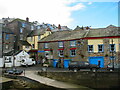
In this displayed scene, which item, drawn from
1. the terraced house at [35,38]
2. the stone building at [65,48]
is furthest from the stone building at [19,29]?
the stone building at [65,48]

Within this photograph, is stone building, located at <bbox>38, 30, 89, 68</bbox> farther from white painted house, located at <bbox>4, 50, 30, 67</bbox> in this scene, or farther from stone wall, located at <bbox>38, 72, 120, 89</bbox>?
stone wall, located at <bbox>38, 72, 120, 89</bbox>

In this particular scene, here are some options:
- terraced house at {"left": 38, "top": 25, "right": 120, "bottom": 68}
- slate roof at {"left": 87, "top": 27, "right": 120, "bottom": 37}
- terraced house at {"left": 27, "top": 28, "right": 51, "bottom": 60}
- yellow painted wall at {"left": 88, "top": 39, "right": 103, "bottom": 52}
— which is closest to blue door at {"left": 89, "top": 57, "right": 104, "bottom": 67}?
terraced house at {"left": 38, "top": 25, "right": 120, "bottom": 68}

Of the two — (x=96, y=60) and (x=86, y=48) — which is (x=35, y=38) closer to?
(x=86, y=48)

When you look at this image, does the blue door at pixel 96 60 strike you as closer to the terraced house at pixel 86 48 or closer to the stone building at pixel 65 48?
the terraced house at pixel 86 48

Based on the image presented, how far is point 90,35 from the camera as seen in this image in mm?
22359

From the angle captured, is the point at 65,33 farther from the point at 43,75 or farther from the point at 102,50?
the point at 43,75

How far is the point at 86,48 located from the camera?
21859 mm

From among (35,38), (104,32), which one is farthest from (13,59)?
(104,32)

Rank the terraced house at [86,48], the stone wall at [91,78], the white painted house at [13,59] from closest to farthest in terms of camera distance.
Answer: the stone wall at [91,78]
the terraced house at [86,48]
the white painted house at [13,59]

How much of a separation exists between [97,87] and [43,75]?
7579mm

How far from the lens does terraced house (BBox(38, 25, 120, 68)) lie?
805 inches

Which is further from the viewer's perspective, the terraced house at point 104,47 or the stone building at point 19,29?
the stone building at point 19,29

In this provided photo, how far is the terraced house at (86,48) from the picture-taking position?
20438mm

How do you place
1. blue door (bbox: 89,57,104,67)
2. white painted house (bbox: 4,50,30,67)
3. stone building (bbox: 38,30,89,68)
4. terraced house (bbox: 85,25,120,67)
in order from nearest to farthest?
1. terraced house (bbox: 85,25,120,67)
2. blue door (bbox: 89,57,104,67)
3. stone building (bbox: 38,30,89,68)
4. white painted house (bbox: 4,50,30,67)
